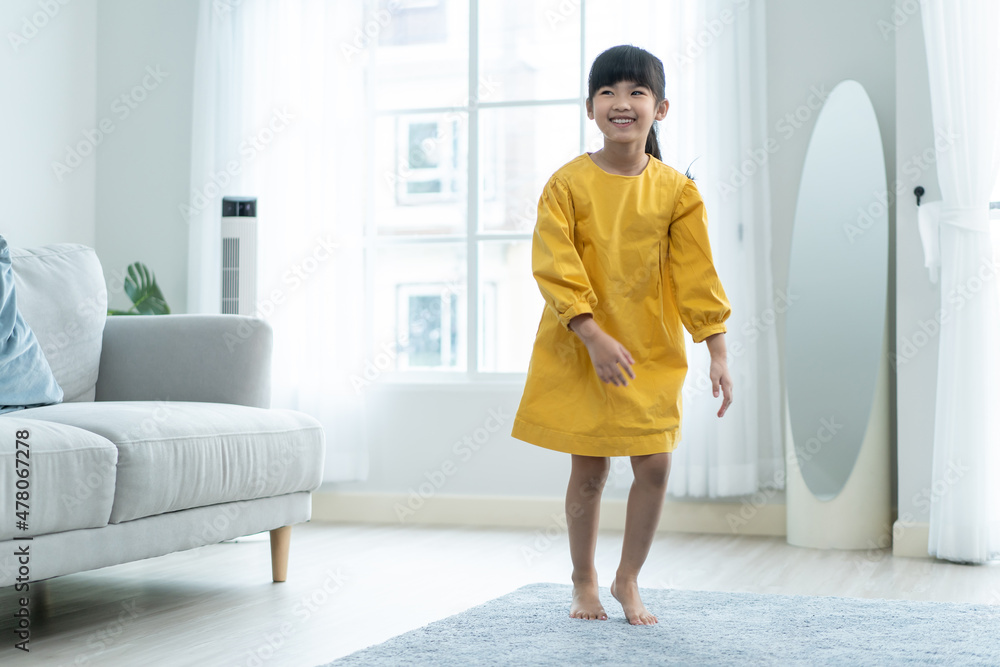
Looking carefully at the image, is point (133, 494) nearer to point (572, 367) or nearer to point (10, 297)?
point (10, 297)

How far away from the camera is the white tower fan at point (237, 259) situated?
3305 millimetres

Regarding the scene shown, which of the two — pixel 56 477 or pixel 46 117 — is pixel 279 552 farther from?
pixel 46 117

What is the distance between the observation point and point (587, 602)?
1880 mm

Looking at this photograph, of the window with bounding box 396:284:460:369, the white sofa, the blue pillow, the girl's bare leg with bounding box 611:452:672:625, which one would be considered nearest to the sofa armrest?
the white sofa

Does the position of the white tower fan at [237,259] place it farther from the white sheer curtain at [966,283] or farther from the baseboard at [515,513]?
the white sheer curtain at [966,283]

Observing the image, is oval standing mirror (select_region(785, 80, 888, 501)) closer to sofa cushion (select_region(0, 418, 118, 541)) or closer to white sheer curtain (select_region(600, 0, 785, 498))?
white sheer curtain (select_region(600, 0, 785, 498))

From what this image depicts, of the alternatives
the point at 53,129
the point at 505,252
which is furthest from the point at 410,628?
the point at 53,129

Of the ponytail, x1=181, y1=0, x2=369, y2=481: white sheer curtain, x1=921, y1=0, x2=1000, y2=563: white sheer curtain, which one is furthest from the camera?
x1=181, y1=0, x2=369, y2=481: white sheer curtain

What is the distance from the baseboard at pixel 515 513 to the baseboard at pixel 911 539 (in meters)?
0.42

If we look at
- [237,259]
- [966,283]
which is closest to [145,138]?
[237,259]

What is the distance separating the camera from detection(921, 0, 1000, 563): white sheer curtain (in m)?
2.78

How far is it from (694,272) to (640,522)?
0.47m

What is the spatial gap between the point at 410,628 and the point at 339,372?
1799mm

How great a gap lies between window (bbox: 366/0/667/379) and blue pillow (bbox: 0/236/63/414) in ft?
5.15
